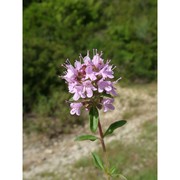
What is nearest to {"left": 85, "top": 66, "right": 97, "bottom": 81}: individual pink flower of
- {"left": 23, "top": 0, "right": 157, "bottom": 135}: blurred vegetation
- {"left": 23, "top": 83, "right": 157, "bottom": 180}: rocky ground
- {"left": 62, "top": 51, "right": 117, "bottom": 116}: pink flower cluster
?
{"left": 62, "top": 51, "right": 117, "bottom": 116}: pink flower cluster

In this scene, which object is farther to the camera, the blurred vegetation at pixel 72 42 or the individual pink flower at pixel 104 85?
the blurred vegetation at pixel 72 42

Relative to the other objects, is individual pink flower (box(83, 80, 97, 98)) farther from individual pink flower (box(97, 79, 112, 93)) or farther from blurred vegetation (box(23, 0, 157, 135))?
blurred vegetation (box(23, 0, 157, 135))

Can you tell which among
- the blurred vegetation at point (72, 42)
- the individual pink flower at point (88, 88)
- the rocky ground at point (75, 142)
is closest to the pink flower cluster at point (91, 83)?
the individual pink flower at point (88, 88)

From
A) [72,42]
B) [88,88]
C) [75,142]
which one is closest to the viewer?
[88,88]

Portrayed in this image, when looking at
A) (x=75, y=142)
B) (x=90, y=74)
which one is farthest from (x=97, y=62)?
(x=75, y=142)

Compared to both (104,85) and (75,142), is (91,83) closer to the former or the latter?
(104,85)

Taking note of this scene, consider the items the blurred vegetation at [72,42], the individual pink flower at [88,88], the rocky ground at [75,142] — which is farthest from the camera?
the blurred vegetation at [72,42]

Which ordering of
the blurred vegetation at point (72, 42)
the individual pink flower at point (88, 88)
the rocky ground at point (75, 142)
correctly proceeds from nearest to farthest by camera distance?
the individual pink flower at point (88, 88) < the rocky ground at point (75, 142) < the blurred vegetation at point (72, 42)

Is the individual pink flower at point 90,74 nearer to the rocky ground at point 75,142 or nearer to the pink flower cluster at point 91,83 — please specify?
the pink flower cluster at point 91,83
